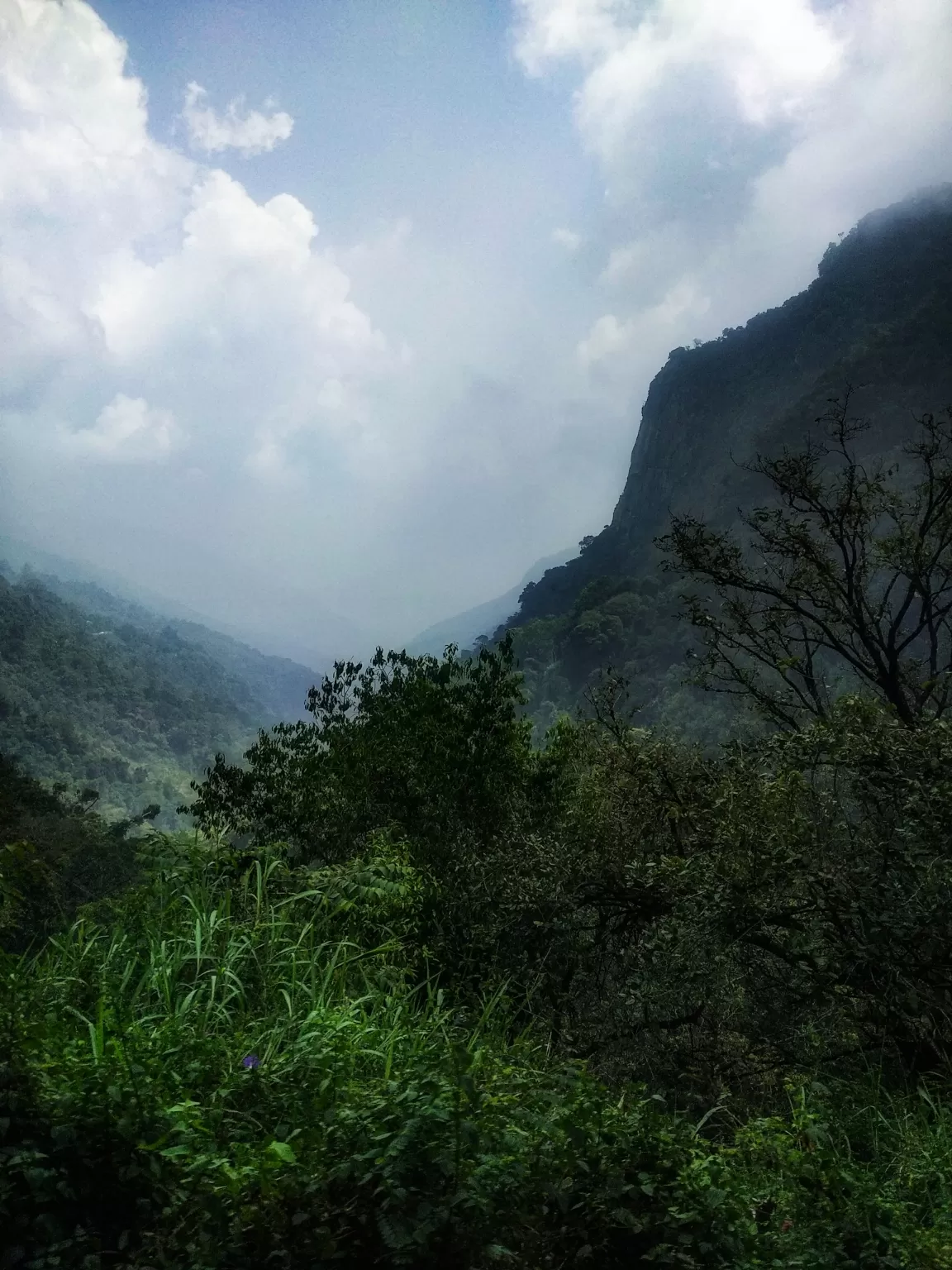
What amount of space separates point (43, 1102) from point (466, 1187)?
3.92 feet

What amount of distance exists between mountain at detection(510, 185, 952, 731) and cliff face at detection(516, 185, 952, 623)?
15 cm

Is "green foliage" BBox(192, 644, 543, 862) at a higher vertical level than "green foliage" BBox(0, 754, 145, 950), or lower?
higher

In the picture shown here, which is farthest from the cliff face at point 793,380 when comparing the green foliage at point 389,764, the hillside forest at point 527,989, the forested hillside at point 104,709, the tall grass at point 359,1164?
the tall grass at point 359,1164

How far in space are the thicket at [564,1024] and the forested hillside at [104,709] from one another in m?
83.5

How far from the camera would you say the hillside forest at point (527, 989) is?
228 centimetres

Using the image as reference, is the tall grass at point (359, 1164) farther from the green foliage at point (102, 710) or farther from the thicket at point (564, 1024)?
the green foliage at point (102, 710)

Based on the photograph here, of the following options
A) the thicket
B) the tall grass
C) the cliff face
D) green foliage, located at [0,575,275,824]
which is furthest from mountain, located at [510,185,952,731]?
the tall grass

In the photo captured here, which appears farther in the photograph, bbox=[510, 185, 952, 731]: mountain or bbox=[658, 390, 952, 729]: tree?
bbox=[510, 185, 952, 731]: mountain

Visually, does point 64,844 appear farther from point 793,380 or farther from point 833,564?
point 793,380

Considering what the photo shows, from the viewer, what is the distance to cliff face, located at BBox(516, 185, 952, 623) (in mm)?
68562

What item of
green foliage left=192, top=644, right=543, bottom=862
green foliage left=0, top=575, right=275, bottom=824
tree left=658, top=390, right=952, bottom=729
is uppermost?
tree left=658, top=390, right=952, bottom=729

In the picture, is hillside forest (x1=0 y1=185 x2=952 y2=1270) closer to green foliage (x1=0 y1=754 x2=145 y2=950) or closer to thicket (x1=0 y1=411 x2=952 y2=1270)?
thicket (x1=0 y1=411 x2=952 y2=1270)

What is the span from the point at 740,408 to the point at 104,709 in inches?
3154

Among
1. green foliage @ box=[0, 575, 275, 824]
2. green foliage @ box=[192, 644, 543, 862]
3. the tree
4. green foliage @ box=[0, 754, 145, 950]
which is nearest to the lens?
the tree
